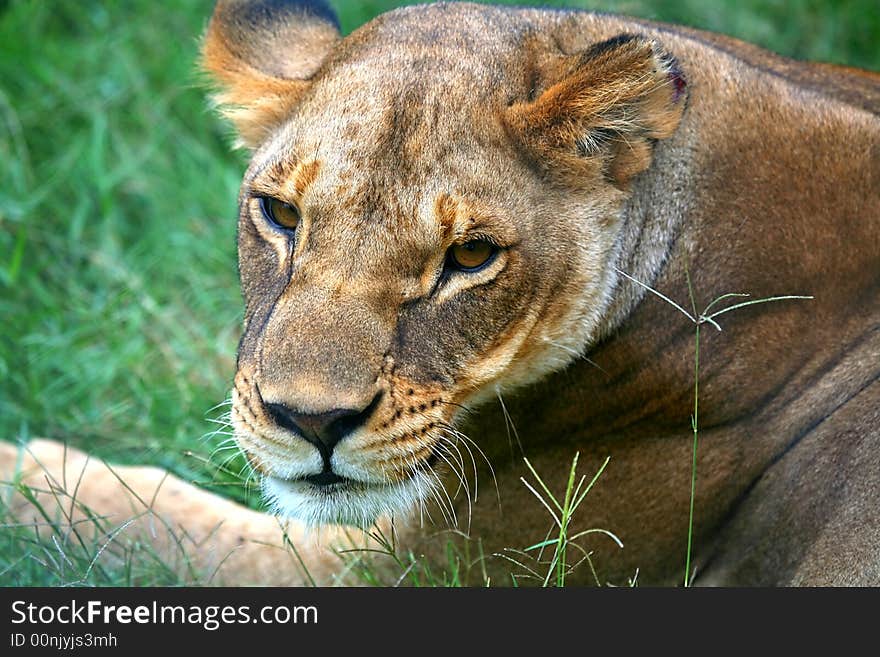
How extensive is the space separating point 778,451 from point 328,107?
5.35 feet

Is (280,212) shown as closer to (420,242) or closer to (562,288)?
(420,242)

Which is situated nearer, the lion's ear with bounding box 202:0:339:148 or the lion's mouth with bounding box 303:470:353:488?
the lion's mouth with bounding box 303:470:353:488

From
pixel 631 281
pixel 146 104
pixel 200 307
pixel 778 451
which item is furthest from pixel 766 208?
pixel 146 104

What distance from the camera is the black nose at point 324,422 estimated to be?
10.6 ft

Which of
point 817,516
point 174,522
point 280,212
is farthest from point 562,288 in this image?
point 174,522

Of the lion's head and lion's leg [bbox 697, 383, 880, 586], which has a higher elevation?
the lion's head

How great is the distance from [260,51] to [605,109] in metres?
1.27

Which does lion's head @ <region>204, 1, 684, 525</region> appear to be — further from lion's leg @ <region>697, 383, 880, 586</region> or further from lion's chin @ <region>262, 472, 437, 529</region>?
lion's leg @ <region>697, 383, 880, 586</region>

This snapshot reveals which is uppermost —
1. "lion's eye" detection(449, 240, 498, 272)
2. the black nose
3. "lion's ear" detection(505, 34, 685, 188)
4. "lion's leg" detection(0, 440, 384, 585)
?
"lion's ear" detection(505, 34, 685, 188)

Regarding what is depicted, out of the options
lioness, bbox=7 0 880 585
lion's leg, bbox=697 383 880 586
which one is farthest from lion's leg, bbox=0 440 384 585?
lion's leg, bbox=697 383 880 586

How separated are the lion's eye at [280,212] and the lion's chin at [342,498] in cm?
69

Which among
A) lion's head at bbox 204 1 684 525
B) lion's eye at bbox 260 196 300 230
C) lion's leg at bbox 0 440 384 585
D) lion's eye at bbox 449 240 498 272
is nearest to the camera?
lion's head at bbox 204 1 684 525

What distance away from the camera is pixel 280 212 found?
3664 millimetres

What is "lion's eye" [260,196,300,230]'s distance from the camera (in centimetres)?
363
